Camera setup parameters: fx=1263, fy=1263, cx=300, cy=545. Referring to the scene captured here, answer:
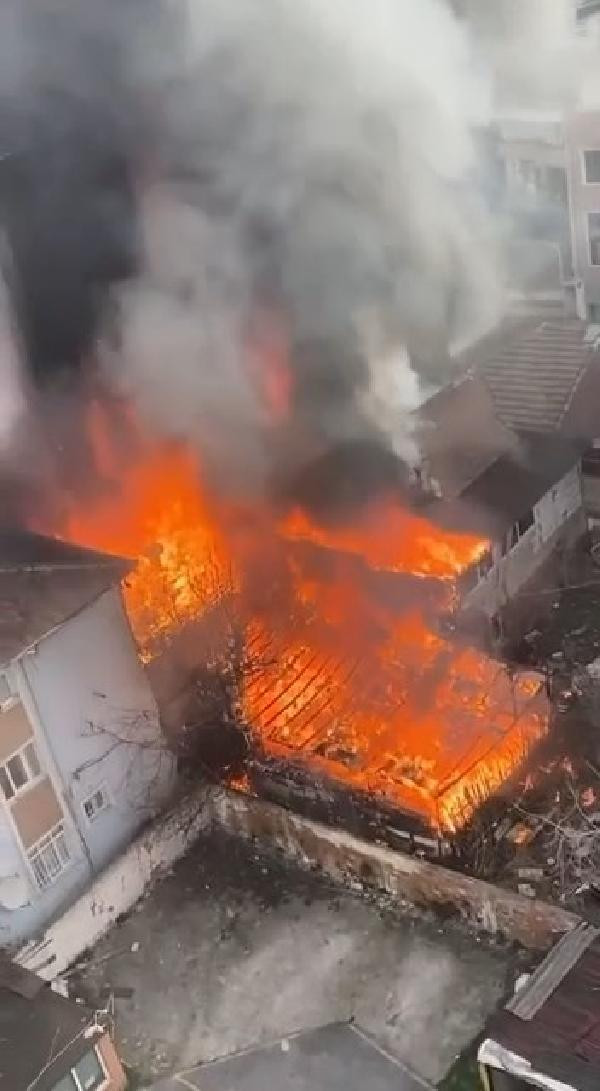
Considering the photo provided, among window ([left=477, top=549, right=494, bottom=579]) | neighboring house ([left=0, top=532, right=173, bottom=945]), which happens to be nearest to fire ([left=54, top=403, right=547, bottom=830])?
window ([left=477, top=549, right=494, bottom=579])

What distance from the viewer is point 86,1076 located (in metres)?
9.97

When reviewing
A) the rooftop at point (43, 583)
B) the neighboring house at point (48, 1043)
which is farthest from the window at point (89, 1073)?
the rooftop at point (43, 583)

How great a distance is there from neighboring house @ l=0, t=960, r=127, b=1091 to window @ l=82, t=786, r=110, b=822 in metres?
1.87

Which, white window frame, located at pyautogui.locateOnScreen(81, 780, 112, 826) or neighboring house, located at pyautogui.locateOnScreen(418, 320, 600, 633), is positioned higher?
neighboring house, located at pyautogui.locateOnScreen(418, 320, 600, 633)

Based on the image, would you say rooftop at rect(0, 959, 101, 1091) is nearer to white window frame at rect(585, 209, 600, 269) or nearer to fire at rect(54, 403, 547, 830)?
fire at rect(54, 403, 547, 830)

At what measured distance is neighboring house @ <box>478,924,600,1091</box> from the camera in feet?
28.7

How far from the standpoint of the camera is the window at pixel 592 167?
19250 millimetres

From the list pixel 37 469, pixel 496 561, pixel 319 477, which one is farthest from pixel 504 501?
pixel 37 469

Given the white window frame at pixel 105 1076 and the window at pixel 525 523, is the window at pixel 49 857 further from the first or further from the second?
the window at pixel 525 523

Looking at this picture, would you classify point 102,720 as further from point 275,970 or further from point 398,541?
point 398,541

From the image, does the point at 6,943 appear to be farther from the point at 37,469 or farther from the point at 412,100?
the point at 412,100

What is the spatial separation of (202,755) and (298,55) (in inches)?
342

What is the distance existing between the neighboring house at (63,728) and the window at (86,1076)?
189cm

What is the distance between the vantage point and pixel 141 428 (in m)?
17.3
